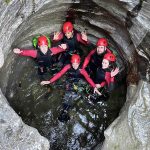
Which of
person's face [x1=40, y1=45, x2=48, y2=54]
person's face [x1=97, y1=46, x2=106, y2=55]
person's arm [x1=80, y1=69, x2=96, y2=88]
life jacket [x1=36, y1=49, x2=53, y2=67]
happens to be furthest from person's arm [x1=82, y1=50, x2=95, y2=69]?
person's face [x1=40, y1=45, x2=48, y2=54]

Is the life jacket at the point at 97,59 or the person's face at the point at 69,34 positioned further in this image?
the life jacket at the point at 97,59

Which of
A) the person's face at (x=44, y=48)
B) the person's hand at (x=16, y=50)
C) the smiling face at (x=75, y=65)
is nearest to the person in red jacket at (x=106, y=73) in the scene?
the smiling face at (x=75, y=65)

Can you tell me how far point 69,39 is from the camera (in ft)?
30.7

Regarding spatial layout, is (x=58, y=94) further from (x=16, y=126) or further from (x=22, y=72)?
(x=16, y=126)

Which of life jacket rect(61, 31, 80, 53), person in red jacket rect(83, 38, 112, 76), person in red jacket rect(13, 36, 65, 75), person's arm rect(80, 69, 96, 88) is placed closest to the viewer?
person in red jacket rect(13, 36, 65, 75)

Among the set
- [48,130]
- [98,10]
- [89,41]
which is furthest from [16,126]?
[89,41]

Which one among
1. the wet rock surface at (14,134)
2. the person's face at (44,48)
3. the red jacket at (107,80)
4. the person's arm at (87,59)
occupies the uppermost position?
the wet rock surface at (14,134)

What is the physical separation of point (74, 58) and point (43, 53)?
2.50ft

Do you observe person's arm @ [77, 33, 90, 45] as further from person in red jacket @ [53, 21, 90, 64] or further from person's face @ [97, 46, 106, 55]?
person's face @ [97, 46, 106, 55]

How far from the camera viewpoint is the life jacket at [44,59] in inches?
353

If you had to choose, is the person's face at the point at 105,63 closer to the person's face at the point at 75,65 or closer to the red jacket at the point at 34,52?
the person's face at the point at 75,65

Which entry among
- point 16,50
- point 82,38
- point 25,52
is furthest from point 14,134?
point 82,38

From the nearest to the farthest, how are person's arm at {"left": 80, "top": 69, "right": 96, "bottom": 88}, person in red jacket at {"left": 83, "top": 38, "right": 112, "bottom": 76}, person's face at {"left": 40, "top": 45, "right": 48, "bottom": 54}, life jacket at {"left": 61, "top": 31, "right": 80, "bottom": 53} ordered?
person's face at {"left": 40, "top": 45, "right": 48, "bottom": 54} < person in red jacket at {"left": 83, "top": 38, "right": 112, "bottom": 76} < person's arm at {"left": 80, "top": 69, "right": 96, "bottom": 88} < life jacket at {"left": 61, "top": 31, "right": 80, "bottom": 53}

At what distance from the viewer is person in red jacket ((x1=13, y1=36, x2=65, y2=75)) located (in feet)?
28.4
